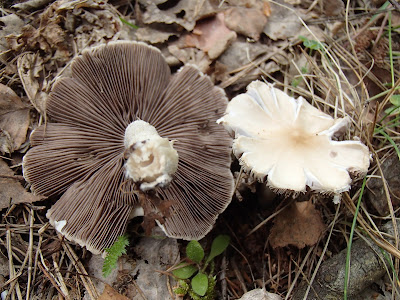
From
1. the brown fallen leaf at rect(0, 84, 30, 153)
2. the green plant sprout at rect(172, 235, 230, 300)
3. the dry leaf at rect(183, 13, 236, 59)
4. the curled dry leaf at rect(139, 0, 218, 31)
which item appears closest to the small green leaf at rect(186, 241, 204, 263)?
the green plant sprout at rect(172, 235, 230, 300)

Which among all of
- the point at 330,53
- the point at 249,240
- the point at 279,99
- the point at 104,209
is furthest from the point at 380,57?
the point at 104,209

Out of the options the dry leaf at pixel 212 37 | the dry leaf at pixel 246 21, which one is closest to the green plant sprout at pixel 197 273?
the dry leaf at pixel 212 37

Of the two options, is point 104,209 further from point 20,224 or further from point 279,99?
point 279,99

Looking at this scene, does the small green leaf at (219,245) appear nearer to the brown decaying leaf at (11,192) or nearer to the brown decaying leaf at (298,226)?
the brown decaying leaf at (298,226)

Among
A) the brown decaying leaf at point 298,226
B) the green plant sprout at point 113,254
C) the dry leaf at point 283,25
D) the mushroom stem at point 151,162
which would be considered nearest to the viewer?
the mushroom stem at point 151,162

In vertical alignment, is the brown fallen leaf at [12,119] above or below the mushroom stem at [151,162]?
below

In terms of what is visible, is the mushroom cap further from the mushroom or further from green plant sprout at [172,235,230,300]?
green plant sprout at [172,235,230,300]

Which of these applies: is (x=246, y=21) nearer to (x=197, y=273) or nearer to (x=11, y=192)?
(x=197, y=273)
